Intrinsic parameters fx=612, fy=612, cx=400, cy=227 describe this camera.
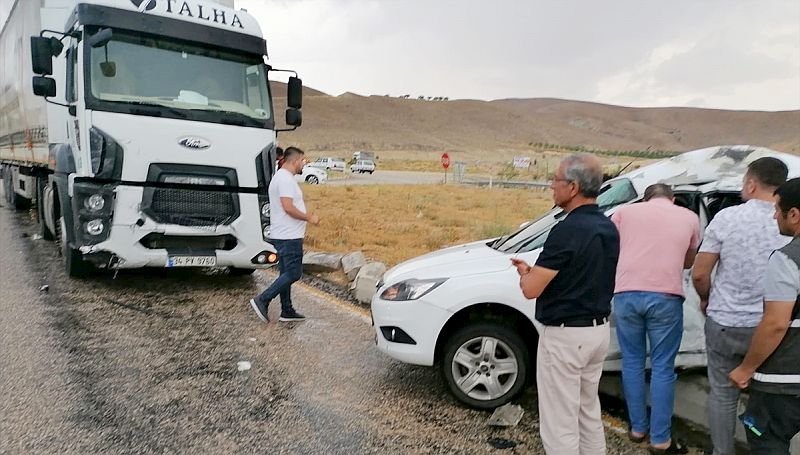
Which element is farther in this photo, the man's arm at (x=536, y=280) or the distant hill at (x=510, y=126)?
the distant hill at (x=510, y=126)

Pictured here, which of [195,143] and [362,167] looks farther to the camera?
[362,167]

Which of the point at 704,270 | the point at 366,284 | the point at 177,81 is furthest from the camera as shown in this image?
the point at 366,284

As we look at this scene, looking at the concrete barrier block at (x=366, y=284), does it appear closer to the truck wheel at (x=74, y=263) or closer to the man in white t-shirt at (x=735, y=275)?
the truck wheel at (x=74, y=263)

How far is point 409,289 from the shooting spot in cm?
436

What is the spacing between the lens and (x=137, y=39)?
22.9 feet

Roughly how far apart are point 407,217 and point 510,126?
127 m

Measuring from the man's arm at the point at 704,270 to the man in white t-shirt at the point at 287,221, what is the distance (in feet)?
12.1

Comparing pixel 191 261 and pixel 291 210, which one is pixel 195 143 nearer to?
pixel 191 261

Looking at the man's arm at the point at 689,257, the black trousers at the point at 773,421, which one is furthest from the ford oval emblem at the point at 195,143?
the black trousers at the point at 773,421

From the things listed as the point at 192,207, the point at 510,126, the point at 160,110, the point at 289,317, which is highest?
the point at 510,126

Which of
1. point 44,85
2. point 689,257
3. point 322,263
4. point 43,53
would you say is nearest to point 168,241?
point 44,85

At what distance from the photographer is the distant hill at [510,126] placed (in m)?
107

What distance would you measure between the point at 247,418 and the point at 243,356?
4.10 feet

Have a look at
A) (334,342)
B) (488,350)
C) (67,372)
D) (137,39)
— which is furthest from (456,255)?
(137,39)
